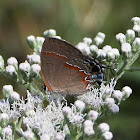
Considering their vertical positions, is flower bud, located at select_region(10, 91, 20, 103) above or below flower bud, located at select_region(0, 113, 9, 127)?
above

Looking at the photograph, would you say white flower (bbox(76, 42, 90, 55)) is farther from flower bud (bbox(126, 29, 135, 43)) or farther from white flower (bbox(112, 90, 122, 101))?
white flower (bbox(112, 90, 122, 101))

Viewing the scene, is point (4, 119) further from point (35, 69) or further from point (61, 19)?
point (61, 19)

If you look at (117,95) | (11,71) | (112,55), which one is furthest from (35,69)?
(117,95)

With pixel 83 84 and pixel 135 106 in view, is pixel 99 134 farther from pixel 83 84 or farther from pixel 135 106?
pixel 135 106

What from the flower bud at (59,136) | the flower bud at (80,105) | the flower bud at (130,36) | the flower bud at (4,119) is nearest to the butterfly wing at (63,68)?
the flower bud at (80,105)

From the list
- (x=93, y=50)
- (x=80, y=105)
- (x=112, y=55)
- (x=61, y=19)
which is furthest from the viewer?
(x=61, y=19)

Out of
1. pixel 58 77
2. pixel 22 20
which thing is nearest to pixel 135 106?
pixel 58 77

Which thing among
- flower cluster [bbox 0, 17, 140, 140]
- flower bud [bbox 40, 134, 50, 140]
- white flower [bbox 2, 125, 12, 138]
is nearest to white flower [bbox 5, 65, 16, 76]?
flower cluster [bbox 0, 17, 140, 140]
